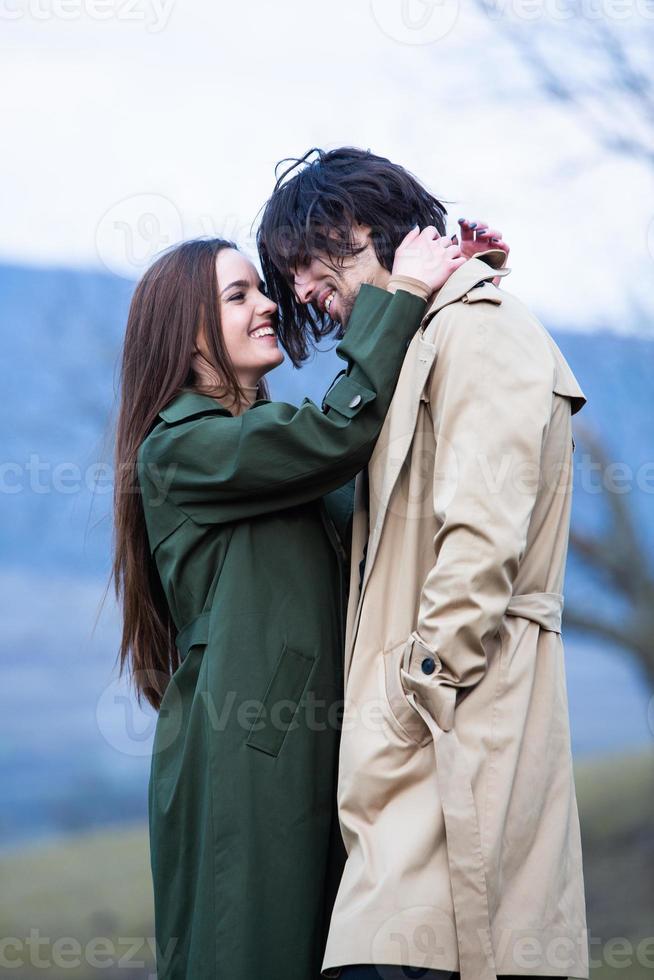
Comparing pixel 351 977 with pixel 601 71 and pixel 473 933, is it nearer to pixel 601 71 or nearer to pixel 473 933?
pixel 473 933

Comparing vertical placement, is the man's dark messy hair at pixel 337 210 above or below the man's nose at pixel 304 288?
above

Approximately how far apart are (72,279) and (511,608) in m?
1.76

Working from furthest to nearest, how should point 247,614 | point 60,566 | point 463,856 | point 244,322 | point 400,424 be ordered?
point 60,566
point 244,322
point 247,614
point 400,424
point 463,856

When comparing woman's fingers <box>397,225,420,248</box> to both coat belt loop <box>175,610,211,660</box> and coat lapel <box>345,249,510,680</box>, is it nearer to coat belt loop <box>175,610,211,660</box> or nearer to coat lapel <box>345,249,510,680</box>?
coat lapel <box>345,249,510,680</box>

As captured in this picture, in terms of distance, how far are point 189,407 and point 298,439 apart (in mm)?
261

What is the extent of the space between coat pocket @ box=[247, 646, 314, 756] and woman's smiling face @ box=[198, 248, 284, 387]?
55cm

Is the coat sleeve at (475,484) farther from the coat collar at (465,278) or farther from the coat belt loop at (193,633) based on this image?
the coat belt loop at (193,633)

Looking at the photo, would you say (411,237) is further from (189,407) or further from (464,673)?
(464,673)

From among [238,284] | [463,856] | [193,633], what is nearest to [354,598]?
[193,633]

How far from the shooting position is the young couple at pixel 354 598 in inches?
68.8

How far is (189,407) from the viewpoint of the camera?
2.20 meters

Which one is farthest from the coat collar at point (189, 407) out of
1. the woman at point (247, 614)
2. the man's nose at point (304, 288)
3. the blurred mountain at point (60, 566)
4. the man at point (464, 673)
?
the blurred mountain at point (60, 566)

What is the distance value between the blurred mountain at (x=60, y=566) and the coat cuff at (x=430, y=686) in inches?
57.9

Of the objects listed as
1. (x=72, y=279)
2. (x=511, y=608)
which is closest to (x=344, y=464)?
(x=511, y=608)
